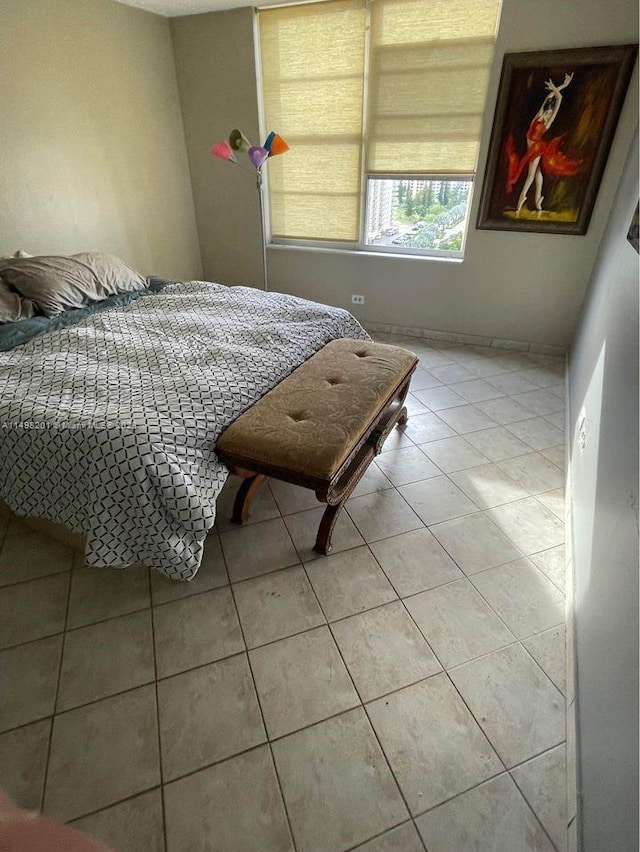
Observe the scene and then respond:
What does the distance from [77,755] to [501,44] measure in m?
3.93

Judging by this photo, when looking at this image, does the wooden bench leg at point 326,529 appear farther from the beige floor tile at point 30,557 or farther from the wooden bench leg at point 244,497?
the beige floor tile at point 30,557

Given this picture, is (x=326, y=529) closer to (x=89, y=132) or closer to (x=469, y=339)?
(x=469, y=339)

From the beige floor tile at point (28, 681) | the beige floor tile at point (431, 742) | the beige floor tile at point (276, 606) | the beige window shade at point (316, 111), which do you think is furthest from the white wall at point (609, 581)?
the beige window shade at point (316, 111)

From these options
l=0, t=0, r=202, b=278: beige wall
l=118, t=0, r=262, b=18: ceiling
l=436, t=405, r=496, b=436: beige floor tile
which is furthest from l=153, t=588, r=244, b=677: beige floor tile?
l=118, t=0, r=262, b=18: ceiling

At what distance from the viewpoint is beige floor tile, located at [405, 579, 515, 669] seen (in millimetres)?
1349

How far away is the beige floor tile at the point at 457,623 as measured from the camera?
53.1 inches

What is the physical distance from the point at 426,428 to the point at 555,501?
0.77 m

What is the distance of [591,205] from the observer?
2.79 m

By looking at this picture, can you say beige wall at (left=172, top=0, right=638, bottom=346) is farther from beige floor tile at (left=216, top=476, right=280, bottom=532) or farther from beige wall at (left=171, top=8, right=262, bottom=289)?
beige floor tile at (left=216, top=476, right=280, bottom=532)

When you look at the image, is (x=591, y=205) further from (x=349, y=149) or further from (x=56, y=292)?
(x=56, y=292)

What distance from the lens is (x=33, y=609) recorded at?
1.44 metres

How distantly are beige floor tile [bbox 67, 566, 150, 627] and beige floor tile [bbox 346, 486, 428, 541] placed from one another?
0.86 metres

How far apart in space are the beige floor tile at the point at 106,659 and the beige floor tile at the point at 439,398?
1.96 metres

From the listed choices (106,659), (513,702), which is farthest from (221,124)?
(513,702)
